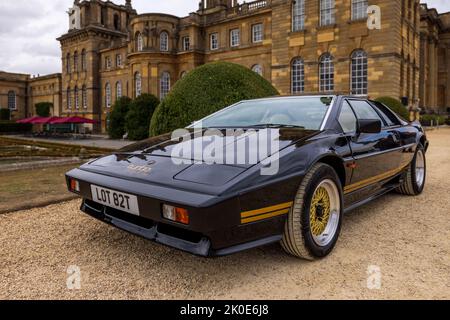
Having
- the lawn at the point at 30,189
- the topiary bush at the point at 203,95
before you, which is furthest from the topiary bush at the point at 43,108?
the topiary bush at the point at 203,95

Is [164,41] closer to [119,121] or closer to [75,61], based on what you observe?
[119,121]

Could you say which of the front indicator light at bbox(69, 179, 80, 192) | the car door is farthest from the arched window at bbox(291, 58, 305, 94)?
the front indicator light at bbox(69, 179, 80, 192)

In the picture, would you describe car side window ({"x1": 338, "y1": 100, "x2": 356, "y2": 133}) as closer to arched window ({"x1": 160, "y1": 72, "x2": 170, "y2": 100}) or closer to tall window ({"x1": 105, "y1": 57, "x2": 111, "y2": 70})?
arched window ({"x1": 160, "y1": 72, "x2": 170, "y2": 100})

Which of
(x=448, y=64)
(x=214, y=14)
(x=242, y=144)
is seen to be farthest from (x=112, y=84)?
(x=242, y=144)

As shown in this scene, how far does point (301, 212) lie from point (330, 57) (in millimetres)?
24337

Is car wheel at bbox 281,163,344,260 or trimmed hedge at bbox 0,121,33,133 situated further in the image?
trimmed hedge at bbox 0,121,33,133

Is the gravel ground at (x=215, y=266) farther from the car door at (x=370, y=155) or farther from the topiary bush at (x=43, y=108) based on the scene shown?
the topiary bush at (x=43, y=108)

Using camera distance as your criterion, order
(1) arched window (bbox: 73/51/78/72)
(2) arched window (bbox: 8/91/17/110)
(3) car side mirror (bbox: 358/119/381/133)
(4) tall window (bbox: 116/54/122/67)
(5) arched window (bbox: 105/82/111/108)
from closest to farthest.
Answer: (3) car side mirror (bbox: 358/119/381/133), (4) tall window (bbox: 116/54/122/67), (5) arched window (bbox: 105/82/111/108), (1) arched window (bbox: 73/51/78/72), (2) arched window (bbox: 8/91/17/110)

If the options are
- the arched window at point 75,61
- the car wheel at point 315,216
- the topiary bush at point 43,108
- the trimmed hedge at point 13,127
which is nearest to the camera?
the car wheel at point 315,216

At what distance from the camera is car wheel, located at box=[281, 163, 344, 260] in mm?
2660

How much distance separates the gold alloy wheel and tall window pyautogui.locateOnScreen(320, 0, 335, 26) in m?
24.0

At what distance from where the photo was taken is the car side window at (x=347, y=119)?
11.5 ft

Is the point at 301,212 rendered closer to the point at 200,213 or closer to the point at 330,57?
the point at 200,213

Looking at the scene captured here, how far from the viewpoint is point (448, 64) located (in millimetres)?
42188
